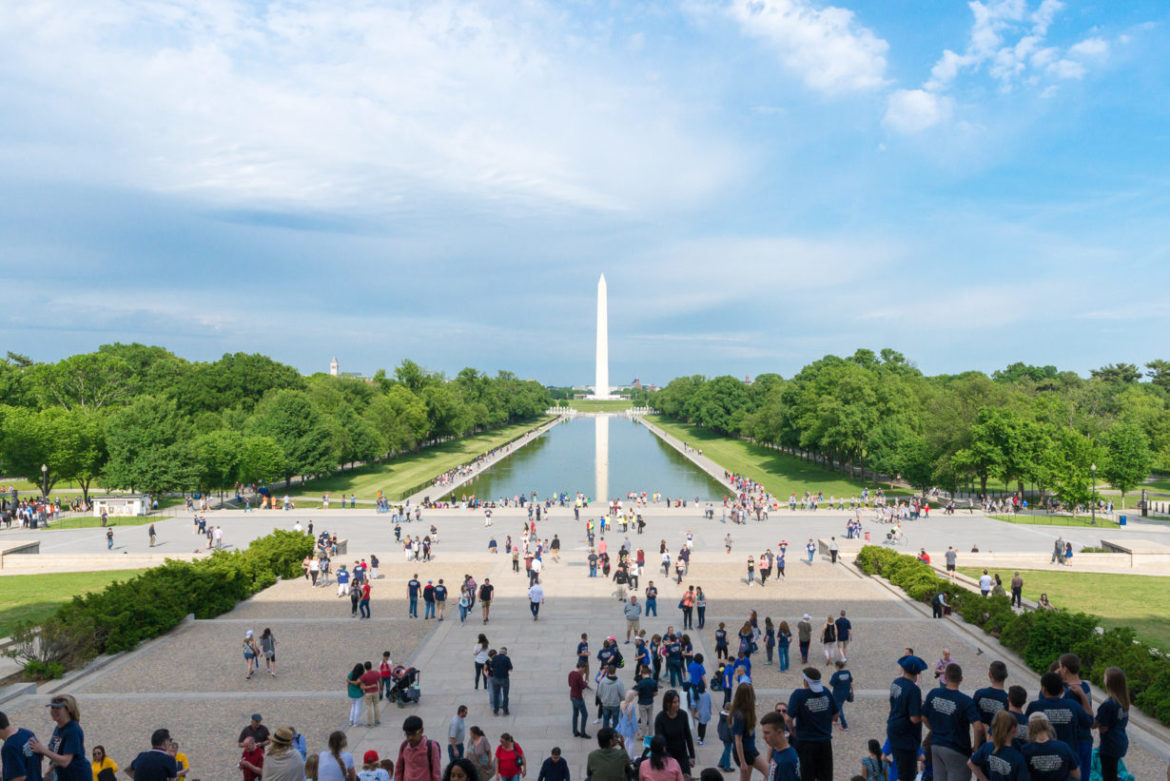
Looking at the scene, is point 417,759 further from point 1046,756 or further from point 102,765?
point 1046,756

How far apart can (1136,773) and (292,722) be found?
46.3 ft

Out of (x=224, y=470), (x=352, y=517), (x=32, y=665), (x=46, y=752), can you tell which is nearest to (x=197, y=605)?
(x=32, y=665)

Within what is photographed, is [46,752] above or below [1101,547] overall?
above

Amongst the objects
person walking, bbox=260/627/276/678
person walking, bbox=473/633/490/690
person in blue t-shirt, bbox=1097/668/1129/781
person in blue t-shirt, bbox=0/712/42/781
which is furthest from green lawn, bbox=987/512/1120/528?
person in blue t-shirt, bbox=0/712/42/781

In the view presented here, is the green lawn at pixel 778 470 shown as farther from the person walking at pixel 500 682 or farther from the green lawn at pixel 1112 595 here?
the person walking at pixel 500 682

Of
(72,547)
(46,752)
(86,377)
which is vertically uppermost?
(86,377)

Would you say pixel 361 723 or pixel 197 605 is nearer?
pixel 361 723

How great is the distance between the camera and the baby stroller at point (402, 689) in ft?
Answer: 45.6

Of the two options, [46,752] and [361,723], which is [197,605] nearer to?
[361,723]

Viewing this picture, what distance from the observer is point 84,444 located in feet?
160

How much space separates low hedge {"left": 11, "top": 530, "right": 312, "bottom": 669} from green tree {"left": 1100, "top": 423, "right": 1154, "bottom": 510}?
5143 centimetres

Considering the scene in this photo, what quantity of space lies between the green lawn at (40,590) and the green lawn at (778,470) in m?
42.3

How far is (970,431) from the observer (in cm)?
4859

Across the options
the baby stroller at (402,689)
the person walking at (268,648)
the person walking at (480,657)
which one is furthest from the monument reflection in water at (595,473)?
the baby stroller at (402,689)
